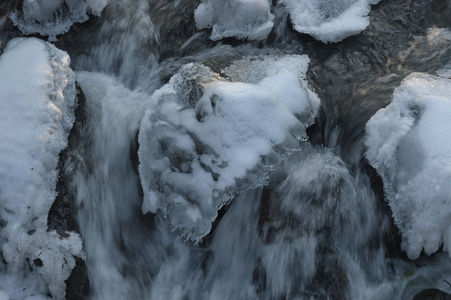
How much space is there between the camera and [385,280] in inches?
102

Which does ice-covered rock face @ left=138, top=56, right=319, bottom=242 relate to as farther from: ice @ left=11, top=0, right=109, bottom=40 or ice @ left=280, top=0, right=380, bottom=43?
ice @ left=11, top=0, right=109, bottom=40

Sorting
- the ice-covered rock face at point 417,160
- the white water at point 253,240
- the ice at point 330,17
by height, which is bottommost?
the white water at point 253,240

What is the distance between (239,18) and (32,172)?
7.17 feet

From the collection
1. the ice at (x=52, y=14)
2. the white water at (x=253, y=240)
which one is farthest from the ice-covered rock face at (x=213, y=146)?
the ice at (x=52, y=14)

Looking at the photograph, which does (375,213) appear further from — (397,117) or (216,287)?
(216,287)

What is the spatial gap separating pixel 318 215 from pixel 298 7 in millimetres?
2115

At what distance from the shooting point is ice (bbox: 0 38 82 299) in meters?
2.53

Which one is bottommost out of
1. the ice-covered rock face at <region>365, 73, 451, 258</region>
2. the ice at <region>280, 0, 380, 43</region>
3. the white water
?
the white water

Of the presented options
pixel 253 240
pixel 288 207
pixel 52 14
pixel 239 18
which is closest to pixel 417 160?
pixel 288 207

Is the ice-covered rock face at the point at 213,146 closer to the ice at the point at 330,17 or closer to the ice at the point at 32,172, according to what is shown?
the ice at the point at 32,172

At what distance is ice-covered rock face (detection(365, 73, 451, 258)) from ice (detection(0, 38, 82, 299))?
81.0 inches

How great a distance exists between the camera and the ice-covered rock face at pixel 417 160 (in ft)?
7.88

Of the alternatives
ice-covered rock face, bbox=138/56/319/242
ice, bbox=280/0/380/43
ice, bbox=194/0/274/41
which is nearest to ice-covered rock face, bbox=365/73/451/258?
ice-covered rock face, bbox=138/56/319/242

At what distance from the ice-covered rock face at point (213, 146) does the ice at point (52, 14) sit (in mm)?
1860
